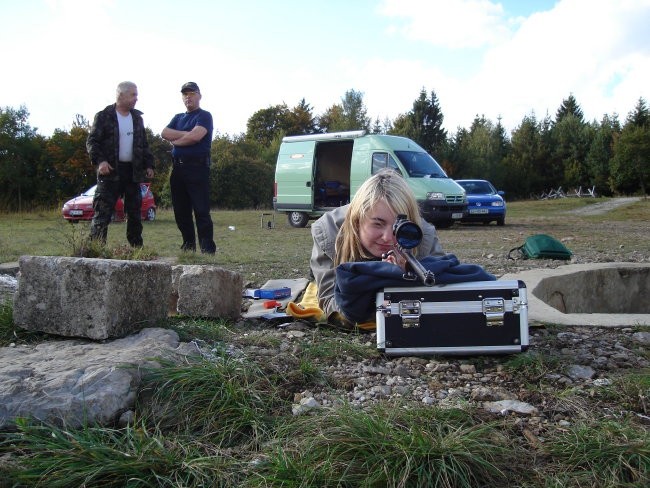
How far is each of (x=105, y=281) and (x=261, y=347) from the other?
0.83 metres

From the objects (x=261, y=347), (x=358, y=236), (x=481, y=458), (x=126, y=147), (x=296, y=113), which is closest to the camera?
(x=481, y=458)

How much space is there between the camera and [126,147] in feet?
21.7

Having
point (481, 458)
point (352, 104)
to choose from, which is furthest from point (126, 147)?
point (352, 104)

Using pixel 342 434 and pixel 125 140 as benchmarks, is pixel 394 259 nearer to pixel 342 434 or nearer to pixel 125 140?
pixel 342 434

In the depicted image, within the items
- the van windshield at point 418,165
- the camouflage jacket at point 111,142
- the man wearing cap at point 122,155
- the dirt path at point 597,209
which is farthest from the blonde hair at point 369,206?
the dirt path at point 597,209

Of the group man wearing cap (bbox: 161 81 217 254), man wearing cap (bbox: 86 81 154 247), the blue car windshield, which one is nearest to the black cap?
man wearing cap (bbox: 161 81 217 254)

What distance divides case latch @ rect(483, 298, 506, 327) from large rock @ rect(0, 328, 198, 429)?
53.5 inches

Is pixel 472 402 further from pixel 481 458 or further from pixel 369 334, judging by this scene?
pixel 369 334

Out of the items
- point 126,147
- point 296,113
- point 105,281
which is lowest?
point 105,281

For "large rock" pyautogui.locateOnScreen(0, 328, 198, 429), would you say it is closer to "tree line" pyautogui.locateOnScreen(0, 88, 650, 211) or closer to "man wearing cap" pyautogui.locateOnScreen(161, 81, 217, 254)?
"man wearing cap" pyautogui.locateOnScreen(161, 81, 217, 254)

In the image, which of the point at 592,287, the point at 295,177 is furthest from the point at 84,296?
the point at 295,177

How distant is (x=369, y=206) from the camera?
3373 mm

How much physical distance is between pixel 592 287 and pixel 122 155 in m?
4.86

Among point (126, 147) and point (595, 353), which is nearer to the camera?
point (595, 353)
